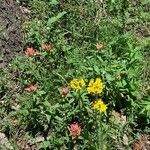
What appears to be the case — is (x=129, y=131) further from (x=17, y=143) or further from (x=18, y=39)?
(x=18, y=39)

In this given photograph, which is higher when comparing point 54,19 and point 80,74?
point 54,19

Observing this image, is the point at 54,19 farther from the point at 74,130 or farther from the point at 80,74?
the point at 74,130

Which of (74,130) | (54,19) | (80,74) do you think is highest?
(54,19)

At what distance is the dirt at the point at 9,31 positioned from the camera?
5.29m

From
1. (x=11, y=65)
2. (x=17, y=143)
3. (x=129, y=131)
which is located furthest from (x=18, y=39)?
(x=129, y=131)

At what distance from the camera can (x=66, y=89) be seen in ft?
15.4

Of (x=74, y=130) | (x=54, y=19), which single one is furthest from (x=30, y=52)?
(x=74, y=130)

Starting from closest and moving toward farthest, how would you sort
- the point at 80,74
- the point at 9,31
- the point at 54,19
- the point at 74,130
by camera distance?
the point at 74,130, the point at 80,74, the point at 9,31, the point at 54,19

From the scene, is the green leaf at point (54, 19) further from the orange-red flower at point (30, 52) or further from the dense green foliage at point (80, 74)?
the orange-red flower at point (30, 52)

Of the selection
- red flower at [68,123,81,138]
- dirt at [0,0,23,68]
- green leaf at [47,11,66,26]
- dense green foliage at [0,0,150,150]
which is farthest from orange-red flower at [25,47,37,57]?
red flower at [68,123,81,138]

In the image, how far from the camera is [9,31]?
215 inches

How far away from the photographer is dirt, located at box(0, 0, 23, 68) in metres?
5.29

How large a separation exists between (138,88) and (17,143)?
146 cm

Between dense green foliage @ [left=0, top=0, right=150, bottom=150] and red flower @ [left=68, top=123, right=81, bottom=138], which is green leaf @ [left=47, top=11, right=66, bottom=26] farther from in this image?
red flower @ [left=68, top=123, right=81, bottom=138]
